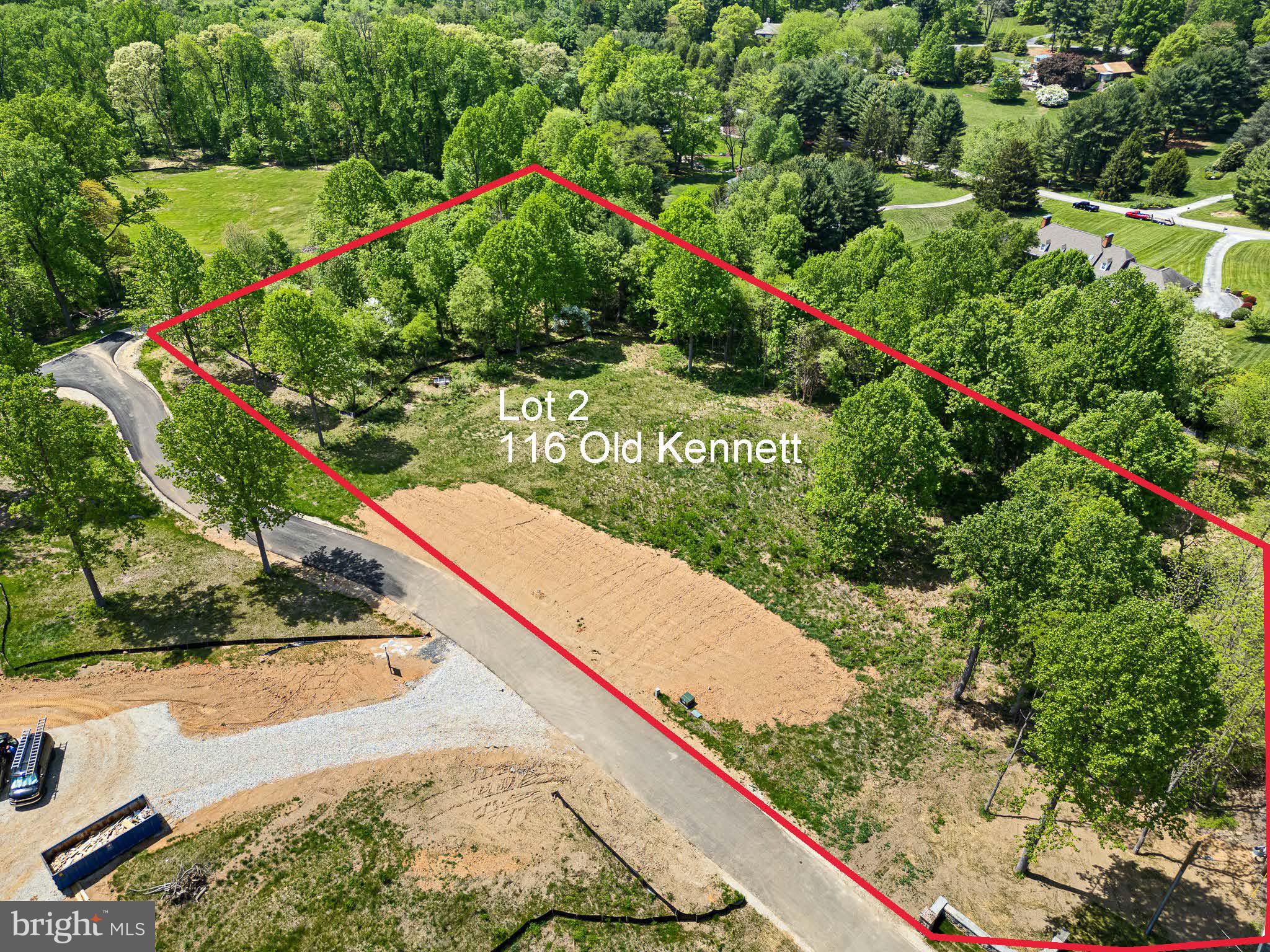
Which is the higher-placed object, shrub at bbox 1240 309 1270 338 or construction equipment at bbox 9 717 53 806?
shrub at bbox 1240 309 1270 338

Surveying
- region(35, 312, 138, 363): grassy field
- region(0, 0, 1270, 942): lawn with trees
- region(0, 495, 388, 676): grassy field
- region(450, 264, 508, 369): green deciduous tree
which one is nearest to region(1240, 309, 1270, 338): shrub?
region(0, 0, 1270, 942): lawn with trees

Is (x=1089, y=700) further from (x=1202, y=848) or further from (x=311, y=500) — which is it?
(x=311, y=500)

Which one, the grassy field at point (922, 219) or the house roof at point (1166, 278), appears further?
the grassy field at point (922, 219)

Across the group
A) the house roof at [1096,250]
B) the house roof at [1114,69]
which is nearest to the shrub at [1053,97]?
the house roof at [1114,69]

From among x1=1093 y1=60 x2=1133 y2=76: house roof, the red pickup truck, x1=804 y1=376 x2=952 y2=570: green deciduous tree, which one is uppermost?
Result: x1=1093 y1=60 x2=1133 y2=76: house roof

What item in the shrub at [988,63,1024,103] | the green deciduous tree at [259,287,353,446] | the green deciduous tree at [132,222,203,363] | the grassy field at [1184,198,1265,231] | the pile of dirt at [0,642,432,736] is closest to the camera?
the pile of dirt at [0,642,432,736]

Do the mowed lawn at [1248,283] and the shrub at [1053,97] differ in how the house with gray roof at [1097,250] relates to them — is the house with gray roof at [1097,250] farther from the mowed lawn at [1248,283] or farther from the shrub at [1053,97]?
the shrub at [1053,97]

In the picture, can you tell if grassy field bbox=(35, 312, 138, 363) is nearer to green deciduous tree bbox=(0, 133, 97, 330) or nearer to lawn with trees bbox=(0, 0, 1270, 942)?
green deciduous tree bbox=(0, 133, 97, 330)
